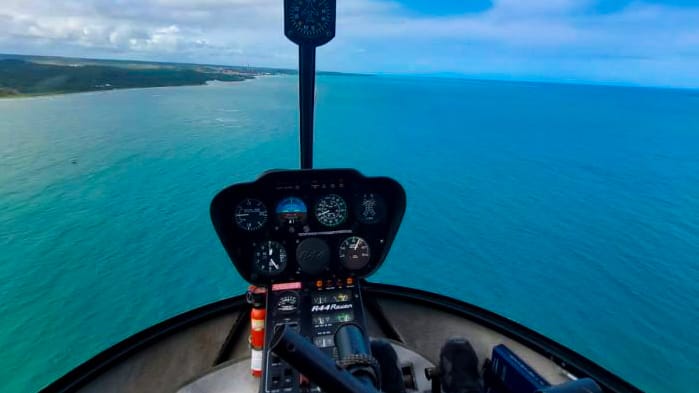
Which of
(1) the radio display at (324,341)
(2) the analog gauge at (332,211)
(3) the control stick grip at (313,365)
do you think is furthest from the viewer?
(2) the analog gauge at (332,211)

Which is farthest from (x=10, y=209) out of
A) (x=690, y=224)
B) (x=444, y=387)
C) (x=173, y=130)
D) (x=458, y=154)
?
(x=690, y=224)

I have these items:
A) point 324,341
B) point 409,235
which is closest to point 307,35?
point 324,341

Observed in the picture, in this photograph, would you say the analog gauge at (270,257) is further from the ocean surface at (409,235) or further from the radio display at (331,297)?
the ocean surface at (409,235)

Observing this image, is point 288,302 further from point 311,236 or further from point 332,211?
point 332,211

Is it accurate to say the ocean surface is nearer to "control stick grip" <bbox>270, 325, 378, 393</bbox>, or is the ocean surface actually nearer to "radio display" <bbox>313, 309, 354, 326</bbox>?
"radio display" <bbox>313, 309, 354, 326</bbox>

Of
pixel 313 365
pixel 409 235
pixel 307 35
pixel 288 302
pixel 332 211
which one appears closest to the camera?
pixel 313 365

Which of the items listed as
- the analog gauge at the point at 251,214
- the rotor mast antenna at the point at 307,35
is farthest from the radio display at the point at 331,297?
the rotor mast antenna at the point at 307,35
